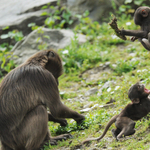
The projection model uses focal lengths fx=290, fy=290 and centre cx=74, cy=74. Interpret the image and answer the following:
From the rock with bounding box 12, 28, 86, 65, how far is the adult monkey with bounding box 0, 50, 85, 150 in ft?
17.7

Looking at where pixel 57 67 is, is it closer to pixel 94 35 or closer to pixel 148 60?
pixel 148 60

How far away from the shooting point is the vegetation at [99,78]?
534cm

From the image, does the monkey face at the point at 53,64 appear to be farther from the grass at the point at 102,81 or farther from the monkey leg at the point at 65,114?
the grass at the point at 102,81

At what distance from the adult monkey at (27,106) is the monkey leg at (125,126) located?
1392mm

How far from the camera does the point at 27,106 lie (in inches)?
210

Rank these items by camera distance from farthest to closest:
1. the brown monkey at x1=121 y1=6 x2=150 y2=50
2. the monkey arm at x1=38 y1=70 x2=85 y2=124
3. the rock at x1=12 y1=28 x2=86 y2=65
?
the rock at x1=12 y1=28 x2=86 y2=65
the monkey arm at x1=38 y1=70 x2=85 y2=124
the brown monkey at x1=121 y1=6 x2=150 y2=50

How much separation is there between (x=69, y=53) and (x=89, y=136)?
4.95 meters

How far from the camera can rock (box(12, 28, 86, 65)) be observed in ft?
36.2

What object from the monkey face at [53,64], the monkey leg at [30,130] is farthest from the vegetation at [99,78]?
the monkey face at [53,64]

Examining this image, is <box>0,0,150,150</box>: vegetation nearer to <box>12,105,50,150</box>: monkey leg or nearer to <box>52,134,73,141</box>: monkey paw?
<box>52,134,73,141</box>: monkey paw

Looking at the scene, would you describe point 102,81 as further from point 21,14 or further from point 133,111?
point 21,14

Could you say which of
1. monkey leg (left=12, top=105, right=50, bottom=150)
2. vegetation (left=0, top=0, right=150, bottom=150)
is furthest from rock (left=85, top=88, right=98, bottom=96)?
monkey leg (left=12, top=105, right=50, bottom=150)

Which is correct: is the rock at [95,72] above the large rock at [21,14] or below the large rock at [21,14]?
below

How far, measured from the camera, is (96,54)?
989 centimetres
